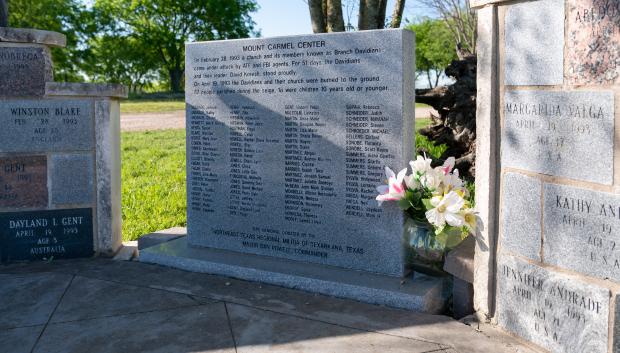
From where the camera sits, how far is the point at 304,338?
352 centimetres

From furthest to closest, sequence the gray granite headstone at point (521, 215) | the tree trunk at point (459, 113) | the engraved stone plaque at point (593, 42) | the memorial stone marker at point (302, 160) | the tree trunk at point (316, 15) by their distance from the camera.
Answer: the tree trunk at point (316, 15), the tree trunk at point (459, 113), the memorial stone marker at point (302, 160), the gray granite headstone at point (521, 215), the engraved stone plaque at point (593, 42)

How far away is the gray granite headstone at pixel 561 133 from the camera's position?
294cm

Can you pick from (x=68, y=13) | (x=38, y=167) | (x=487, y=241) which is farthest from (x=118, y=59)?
(x=487, y=241)

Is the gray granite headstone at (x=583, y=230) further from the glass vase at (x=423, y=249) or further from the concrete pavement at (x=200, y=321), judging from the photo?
the glass vase at (x=423, y=249)

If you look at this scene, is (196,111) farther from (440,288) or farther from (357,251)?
(440,288)

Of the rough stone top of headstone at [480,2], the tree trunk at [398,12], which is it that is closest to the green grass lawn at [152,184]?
the tree trunk at [398,12]

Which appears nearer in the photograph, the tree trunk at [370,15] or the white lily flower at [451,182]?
the white lily flower at [451,182]

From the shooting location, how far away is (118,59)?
42469 mm

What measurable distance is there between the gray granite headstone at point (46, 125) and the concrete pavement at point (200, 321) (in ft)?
3.74

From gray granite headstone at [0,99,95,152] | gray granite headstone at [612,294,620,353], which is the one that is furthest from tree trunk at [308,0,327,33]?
gray granite headstone at [612,294,620,353]

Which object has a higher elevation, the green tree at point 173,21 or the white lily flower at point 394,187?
the green tree at point 173,21

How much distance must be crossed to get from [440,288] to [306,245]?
1129 mm

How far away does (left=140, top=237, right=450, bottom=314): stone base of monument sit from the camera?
408cm

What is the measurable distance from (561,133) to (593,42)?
49cm
